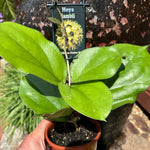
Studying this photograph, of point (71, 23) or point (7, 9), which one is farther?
point (7, 9)

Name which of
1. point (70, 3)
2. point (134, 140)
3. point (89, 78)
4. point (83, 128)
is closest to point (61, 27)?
point (70, 3)

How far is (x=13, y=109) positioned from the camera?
1.42 meters

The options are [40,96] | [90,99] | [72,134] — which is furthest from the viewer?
[72,134]

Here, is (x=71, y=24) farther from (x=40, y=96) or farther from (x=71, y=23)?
(x=40, y=96)

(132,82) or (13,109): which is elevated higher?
(132,82)

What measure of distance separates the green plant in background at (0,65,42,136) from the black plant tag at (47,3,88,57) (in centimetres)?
84

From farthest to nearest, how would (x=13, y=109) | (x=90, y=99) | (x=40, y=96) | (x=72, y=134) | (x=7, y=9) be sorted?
(x=7, y=9)
(x=13, y=109)
(x=72, y=134)
(x=40, y=96)
(x=90, y=99)

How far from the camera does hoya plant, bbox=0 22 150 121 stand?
392mm

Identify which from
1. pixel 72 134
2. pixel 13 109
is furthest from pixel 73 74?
pixel 13 109

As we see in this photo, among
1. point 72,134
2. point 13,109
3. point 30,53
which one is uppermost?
point 30,53

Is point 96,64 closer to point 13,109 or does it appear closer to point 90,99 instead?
point 90,99

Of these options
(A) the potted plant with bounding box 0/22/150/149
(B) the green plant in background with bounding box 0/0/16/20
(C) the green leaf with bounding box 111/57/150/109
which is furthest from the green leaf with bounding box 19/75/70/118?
(B) the green plant in background with bounding box 0/0/16/20

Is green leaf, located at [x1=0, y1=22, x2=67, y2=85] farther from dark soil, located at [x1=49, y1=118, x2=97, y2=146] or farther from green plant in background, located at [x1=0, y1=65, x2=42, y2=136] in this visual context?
green plant in background, located at [x1=0, y1=65, x2=42, y2=136]

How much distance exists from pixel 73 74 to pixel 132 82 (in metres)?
0.19
